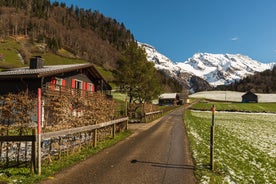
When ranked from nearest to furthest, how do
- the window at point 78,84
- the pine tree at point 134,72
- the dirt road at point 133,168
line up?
the dirt road at point 133,168 → the window at point 78,84 → the pine tree at point 134,72

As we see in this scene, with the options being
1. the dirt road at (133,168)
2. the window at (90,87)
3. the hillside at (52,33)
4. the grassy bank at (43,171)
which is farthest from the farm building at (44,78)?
the hillside at (52,33)

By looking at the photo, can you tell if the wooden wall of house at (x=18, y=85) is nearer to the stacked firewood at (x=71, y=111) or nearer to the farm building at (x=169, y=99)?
the stacked firewood at (x=71, y=111)

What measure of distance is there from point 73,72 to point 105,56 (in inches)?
5147

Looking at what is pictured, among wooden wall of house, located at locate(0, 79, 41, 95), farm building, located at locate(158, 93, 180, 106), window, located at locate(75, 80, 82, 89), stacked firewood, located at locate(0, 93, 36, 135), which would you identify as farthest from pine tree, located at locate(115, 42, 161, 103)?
farm building, located at locate(158, 93, 180, 106)

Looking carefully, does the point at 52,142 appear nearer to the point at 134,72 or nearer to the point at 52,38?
the point at 134,72

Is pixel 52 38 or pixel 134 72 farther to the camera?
pixel 52 38

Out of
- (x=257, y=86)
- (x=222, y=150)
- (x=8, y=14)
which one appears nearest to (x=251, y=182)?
(x=222, y=150)

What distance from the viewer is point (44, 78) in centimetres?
2230

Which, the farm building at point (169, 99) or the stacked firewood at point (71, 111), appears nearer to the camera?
the stacked firewood at point (71, 111)

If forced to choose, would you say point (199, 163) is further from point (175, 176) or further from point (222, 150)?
point (222, 150)

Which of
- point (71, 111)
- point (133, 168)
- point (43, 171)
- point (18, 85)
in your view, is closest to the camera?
point (43, 171)

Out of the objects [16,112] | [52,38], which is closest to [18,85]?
[16,112]

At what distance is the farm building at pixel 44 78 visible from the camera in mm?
20906

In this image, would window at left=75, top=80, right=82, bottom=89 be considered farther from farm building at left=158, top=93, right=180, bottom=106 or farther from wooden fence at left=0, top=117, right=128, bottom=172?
farm building at left=158, top=93, right=180, bottom=106
